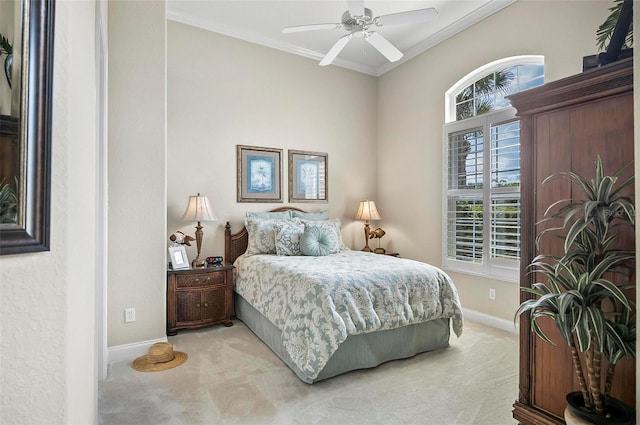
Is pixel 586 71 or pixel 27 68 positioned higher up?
pixel 586 71

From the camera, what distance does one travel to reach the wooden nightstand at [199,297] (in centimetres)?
333

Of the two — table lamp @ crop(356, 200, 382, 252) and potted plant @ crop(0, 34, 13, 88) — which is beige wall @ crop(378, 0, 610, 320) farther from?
potted plant @ crop(0, 34, 13, 88)

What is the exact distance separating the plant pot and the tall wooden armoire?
13 cm

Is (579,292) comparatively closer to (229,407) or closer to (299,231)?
(229,407)

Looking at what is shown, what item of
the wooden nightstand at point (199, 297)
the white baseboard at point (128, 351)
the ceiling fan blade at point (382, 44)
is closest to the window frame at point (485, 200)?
the ceiling fan blade at point (382, 44)

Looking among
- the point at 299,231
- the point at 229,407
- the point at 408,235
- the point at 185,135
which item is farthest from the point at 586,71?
the point at 185,135

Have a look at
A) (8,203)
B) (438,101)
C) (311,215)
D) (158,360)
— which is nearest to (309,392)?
(158,360)

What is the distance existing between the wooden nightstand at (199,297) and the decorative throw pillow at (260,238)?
40 cm

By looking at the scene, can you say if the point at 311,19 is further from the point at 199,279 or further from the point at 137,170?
the point at 199,279

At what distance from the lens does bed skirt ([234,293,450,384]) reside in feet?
8.10

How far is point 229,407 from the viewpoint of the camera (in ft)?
6.91

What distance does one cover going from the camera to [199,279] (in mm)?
3480

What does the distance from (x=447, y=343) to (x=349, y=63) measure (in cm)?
401

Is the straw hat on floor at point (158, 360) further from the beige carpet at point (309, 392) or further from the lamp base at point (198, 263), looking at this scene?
the lamp base at point (198, 263)
